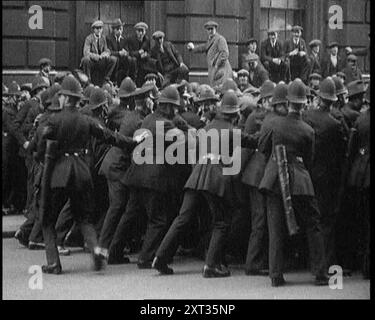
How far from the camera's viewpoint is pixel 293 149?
447 inches

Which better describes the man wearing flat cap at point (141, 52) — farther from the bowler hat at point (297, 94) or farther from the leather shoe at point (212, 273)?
the bowler hat at point (297, 94)

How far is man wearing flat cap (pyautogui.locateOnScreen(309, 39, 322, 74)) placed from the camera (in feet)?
59.6

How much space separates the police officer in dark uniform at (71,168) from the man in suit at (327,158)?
213 cm

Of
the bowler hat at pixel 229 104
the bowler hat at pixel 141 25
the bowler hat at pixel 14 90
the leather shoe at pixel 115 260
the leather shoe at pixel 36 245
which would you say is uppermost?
the bowler hat at pixel 141 25

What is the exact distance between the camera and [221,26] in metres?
20.1

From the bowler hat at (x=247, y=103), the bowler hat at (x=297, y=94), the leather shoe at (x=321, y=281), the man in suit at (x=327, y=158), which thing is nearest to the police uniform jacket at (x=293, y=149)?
the bowler hat at (x=297, y=94)

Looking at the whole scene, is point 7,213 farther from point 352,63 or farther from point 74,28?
point 352,63

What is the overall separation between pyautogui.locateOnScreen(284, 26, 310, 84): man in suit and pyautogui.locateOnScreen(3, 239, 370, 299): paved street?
644 cm

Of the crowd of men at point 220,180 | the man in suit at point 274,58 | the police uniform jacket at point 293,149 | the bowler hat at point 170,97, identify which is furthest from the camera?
the man in suit at point 274,58

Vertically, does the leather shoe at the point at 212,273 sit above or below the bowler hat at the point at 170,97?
below

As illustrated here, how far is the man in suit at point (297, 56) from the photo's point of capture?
1827 cm

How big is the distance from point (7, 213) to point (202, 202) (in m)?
5.89

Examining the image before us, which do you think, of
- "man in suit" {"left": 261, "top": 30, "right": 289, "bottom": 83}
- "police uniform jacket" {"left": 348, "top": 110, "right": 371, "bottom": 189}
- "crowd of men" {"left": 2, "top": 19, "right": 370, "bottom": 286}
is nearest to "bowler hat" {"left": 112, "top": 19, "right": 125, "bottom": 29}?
"man in suit" {"left": 261, "top": 30, "right": 289, "bottom": 83}

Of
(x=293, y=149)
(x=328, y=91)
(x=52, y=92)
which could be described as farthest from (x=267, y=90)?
(x=52, y=92)
